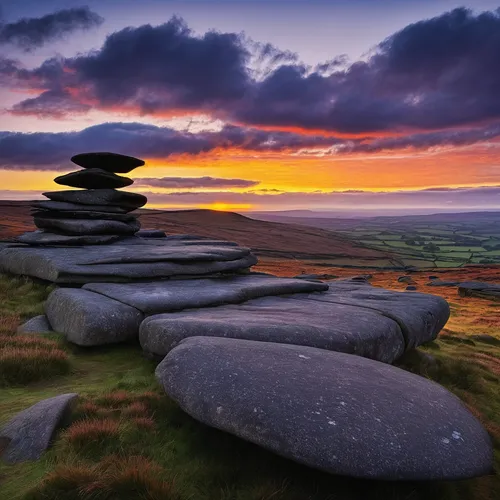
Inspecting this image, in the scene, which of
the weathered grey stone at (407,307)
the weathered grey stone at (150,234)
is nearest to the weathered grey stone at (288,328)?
the weathered grey stone at (407,307)

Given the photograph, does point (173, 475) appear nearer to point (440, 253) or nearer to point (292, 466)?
point (292, 466)

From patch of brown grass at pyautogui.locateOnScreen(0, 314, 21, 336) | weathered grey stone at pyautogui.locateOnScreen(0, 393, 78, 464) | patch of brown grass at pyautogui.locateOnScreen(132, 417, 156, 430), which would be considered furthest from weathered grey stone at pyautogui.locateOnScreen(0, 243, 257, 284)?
patch of brown grass at pyautogui.locateOnScreen(132, 417, 156, 430)

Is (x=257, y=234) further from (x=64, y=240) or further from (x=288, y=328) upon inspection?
(x=288, y=328)

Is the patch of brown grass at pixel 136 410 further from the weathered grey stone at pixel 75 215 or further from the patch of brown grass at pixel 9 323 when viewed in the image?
the weathered grey stone at pixel 75 215

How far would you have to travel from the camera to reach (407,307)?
45.6 feet

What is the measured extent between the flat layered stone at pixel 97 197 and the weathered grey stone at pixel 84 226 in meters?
1.36

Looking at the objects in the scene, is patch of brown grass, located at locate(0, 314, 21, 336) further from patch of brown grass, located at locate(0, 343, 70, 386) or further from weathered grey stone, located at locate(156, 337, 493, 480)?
weathered grey stone, located at locate(156, 337, 493, 480)

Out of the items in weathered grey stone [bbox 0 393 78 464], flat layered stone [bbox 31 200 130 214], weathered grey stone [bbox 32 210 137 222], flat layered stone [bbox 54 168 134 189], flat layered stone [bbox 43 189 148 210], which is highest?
flat layered stone [bbox 54 168 134 189]

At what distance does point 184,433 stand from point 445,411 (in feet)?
14.6

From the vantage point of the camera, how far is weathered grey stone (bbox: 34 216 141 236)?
2055cm

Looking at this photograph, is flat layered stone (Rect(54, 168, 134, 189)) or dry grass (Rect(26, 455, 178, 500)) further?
flat layered stone (Rect(54, 168, 134, 189))

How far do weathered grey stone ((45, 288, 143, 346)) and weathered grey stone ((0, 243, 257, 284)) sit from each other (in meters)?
2.62

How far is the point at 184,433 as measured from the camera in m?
6.87

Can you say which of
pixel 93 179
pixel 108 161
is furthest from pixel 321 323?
pixel 108 161
